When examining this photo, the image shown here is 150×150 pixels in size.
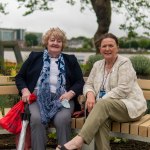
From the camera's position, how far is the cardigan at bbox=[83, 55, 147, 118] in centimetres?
459

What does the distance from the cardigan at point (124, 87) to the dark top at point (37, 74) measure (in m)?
0.21

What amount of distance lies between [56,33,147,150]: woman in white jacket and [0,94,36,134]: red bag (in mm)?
759

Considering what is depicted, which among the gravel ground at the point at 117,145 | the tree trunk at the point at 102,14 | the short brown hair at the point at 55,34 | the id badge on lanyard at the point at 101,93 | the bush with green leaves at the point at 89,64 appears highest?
the tree trunk at the point at 102,14

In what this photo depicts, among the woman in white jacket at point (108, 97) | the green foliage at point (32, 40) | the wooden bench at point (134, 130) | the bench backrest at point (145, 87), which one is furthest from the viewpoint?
the green foliage at point (32, 40)

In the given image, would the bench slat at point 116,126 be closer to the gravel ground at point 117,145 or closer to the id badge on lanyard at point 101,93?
the id badge on lanyard at point 101,93

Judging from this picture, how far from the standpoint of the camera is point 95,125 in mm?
4277

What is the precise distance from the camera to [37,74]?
4.95 metres

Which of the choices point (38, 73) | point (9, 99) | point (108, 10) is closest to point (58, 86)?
point (38, 73)

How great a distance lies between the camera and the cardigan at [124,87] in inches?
181

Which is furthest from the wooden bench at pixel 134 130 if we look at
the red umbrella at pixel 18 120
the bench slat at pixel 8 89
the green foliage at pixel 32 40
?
the green foliage at pixel 32 40

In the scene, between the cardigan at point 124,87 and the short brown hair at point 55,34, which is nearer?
the cardigan at point 124,87

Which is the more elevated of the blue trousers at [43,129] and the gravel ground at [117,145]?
the blue trousers at [43,129]

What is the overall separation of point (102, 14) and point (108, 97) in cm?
903

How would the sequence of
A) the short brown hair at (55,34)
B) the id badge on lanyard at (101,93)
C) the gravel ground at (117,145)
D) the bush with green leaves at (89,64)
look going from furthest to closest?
1. the bush with green leaves at (89,64)
2. the gravel ground at (117,145)
3. the short brown hair at (55,34)
4. the id badge on lanyard at (101,93)
